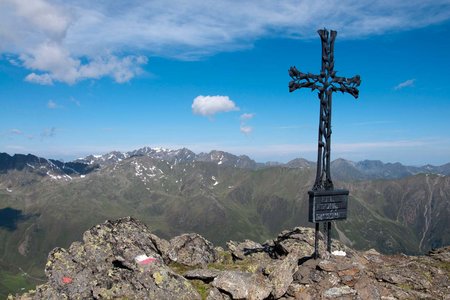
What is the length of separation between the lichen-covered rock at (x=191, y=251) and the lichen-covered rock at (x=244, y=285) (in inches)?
312

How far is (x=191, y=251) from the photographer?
30.1 metres

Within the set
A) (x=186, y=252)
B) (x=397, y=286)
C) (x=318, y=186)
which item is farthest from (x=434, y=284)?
(x=186, y=252)

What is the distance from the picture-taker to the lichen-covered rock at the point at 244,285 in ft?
66.7

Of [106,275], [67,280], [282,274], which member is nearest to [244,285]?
[282,274]

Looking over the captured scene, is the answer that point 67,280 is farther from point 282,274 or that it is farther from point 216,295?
point 282,274

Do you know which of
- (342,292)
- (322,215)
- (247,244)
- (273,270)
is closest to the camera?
(342,292)

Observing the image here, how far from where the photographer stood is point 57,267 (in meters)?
23.3

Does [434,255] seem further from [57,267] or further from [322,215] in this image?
[57,267]

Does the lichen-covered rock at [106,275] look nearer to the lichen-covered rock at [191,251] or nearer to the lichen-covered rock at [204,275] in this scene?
the lichen-covered rock at [204,275]

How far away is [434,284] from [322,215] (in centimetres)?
772

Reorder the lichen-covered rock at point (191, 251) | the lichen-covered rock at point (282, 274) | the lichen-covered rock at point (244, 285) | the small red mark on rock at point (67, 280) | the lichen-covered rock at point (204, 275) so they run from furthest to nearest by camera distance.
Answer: the lichen-covered rock at point (191, 251) < the lichen-covered rock at point (204, 275) < the small red mark on rock at point (67, 280) < the lichen-covered rock at point (282, 274) < the lichen-covered rock at point (244, 285)

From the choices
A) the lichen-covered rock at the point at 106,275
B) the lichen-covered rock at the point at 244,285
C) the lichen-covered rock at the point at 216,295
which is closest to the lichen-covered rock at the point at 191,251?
the lichen-covered rock at the point at 106,275

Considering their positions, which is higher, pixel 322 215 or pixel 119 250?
pixel 322 215

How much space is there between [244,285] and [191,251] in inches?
398
